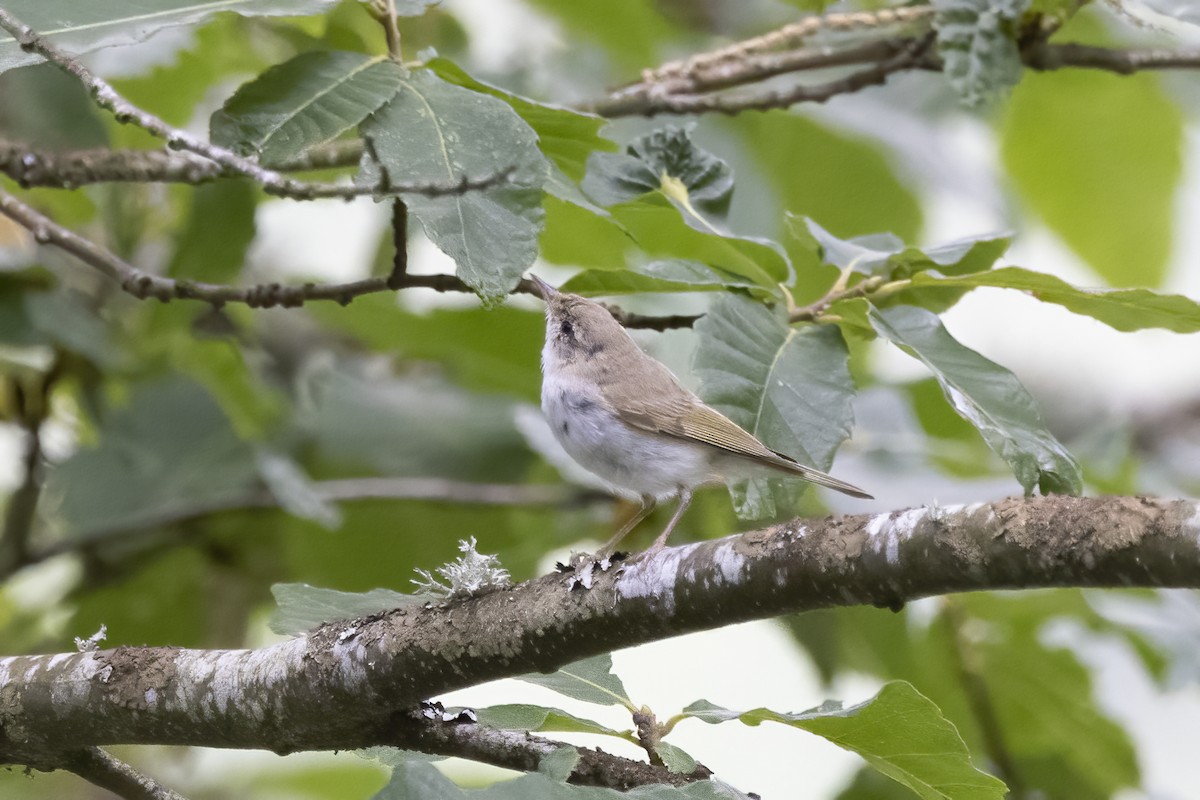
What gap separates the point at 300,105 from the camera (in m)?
2.30

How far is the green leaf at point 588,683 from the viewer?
2234 millimetres

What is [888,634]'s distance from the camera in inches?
151

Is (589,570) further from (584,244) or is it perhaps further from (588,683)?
(584,244)

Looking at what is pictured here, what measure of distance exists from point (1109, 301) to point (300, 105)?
162cm

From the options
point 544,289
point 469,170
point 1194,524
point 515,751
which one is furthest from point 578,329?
point 1194,524

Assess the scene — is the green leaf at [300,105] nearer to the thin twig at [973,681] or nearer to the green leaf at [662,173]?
the green leaf at [662,173]

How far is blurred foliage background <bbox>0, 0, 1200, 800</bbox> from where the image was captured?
3.82 m

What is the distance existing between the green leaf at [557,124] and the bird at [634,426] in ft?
1.08

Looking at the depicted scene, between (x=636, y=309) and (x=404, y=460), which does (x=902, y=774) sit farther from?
(x=404, y=460)

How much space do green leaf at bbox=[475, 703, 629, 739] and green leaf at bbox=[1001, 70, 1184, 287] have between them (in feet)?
12.3

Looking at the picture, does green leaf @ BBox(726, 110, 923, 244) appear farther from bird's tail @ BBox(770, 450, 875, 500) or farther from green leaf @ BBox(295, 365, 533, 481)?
bird's tail @ BBox(770, 450, 875, 500)

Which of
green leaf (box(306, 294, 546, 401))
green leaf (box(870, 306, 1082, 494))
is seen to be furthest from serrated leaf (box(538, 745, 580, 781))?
green leaf (box(306, 294, 546, 401))

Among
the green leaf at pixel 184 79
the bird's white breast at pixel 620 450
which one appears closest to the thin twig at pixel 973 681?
the bird's white breast at pixel 620 450

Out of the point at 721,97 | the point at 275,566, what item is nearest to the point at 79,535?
the point at 275,566
